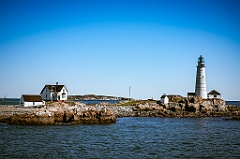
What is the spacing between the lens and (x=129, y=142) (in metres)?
26.8

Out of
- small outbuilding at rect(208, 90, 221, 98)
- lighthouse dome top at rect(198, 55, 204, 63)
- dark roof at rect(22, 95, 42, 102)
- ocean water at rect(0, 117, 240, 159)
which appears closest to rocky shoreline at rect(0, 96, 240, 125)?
dark roof at rect(22, 95, 42, 102)

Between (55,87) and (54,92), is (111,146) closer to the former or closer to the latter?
(54,92)

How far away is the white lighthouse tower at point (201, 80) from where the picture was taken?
235 feet

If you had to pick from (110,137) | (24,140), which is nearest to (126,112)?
(110,137)

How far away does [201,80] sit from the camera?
235 ft

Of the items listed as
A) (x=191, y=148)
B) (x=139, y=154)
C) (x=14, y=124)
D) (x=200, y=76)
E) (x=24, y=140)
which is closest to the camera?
(x=139, y=154)

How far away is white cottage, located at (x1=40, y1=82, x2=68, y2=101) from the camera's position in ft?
217

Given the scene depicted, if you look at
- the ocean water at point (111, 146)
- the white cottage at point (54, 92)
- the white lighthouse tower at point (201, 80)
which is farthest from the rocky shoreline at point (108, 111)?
the white cottage at point (54, 92)

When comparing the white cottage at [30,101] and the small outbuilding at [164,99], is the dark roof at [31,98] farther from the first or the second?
the small outbuilding at [164,99]

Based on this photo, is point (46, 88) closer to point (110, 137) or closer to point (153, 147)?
point (110, 137)

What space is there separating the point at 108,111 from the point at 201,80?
3550cm

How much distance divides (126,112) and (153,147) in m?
39.5

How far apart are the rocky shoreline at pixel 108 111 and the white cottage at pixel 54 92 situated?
36.2ft

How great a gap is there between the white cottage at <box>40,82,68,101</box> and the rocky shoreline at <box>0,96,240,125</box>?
1103 centimetres
